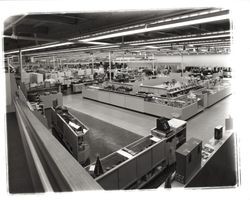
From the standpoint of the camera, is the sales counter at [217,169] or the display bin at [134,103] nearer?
the sales counter at [217,169]

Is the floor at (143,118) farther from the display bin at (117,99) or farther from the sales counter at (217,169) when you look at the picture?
the sales counter at (217,169)

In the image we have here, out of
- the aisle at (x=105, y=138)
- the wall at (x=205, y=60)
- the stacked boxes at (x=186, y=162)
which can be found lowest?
the aisle at (x=105, y=138)

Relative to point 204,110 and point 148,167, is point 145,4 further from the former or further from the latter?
point 204,110

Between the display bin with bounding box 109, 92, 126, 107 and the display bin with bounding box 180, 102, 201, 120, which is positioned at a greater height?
the display bin with bounding box 109, 92, 126, 107

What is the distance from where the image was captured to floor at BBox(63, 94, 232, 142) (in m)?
6.39

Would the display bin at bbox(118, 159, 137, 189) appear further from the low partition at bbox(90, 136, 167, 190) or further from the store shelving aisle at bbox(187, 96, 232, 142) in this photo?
the store shelving aisle at bbox(187, 96, 232, 142)

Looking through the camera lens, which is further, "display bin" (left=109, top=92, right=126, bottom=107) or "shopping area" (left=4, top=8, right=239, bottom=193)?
"display bin" (left=109, top=92, right=126, bottom=107)

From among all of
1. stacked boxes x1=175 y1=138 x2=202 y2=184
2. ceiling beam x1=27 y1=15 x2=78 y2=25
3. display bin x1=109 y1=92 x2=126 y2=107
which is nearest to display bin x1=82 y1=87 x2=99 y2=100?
display bin x1=109 y1=92 x2=126 y2=107

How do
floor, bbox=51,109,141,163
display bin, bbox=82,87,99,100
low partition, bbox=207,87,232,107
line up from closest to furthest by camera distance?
floor, bbox=51,109,141,163
low partition, bbox=207,87,232,107
display bin, bbox=82,87,99,100

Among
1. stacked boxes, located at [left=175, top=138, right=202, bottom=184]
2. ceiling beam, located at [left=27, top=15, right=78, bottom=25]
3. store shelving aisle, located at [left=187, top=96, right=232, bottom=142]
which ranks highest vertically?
ceiling beam, located at [left=27, top=15, right=78, bottom=25]

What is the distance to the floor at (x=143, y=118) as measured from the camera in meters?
6.39

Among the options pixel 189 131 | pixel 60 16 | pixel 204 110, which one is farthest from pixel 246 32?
pixel 204 110

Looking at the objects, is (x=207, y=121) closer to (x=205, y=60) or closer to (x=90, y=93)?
(x=90, y=93)

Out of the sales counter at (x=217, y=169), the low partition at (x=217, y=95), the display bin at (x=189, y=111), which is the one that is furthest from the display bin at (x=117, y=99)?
the sales counter at (x=217, y=169)
